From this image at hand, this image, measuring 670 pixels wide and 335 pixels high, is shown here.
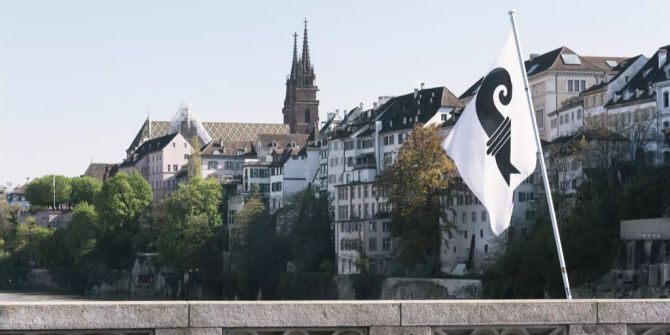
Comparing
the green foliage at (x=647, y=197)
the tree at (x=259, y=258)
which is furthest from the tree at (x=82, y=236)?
the green foliage at (x=647, y=197)

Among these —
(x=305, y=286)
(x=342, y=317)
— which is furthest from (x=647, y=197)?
(x=342, y=317)

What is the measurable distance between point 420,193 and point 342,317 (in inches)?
3543

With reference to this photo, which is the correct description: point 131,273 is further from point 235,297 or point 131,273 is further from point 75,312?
point 75,312

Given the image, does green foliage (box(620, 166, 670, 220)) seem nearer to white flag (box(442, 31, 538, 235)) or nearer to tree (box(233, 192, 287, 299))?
tree (box(233, 192, 287, 299))

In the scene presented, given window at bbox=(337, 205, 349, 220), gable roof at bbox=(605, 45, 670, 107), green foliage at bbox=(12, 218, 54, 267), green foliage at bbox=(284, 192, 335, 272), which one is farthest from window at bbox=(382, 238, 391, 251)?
green foliage at bbox=(12, 218, 54, 267)

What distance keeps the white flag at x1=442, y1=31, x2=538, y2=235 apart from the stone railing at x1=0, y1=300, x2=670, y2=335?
4.22 metres

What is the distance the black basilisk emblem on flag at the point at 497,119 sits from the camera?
66.9 feet

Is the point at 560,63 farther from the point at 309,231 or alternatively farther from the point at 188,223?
the point at 188,223

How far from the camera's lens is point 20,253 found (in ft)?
614

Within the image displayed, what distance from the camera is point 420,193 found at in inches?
4141

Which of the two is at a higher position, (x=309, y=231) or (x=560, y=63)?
(x=560, y=63)

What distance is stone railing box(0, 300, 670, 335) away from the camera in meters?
14.8

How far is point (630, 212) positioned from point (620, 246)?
9.68 feet

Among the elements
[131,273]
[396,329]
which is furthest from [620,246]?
[131,273]
